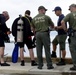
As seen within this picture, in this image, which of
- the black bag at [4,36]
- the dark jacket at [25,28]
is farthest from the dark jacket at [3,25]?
the dark jacket at [25,28]

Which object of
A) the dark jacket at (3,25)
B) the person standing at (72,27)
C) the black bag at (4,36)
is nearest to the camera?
the person standing at (72,27)

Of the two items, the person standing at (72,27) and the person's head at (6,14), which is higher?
the person's head at (6,14)

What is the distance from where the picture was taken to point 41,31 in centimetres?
830

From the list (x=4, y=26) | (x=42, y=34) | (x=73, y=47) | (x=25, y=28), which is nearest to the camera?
(x=73, y=47)

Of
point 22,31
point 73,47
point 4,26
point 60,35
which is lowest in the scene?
point 73,47

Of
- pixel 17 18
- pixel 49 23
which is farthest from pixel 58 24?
pixel 17 18

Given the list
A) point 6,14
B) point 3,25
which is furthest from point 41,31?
point 6,14

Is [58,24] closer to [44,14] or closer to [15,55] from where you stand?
[44,14]

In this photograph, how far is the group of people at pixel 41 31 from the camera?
8039 mm

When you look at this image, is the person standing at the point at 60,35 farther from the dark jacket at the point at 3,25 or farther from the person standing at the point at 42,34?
the dark jacket at the point at 3,25

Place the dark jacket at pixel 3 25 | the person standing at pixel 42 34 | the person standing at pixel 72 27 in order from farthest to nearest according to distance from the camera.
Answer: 1. the dark jacket at pixel 3 25
2. the person standing at pixel 42 34
3. the person standing at pixel 72 27

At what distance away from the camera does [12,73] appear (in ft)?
26.1

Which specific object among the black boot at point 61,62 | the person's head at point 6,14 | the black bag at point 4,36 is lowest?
the black boot at point 61,62

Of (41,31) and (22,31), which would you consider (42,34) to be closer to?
(41,31)
